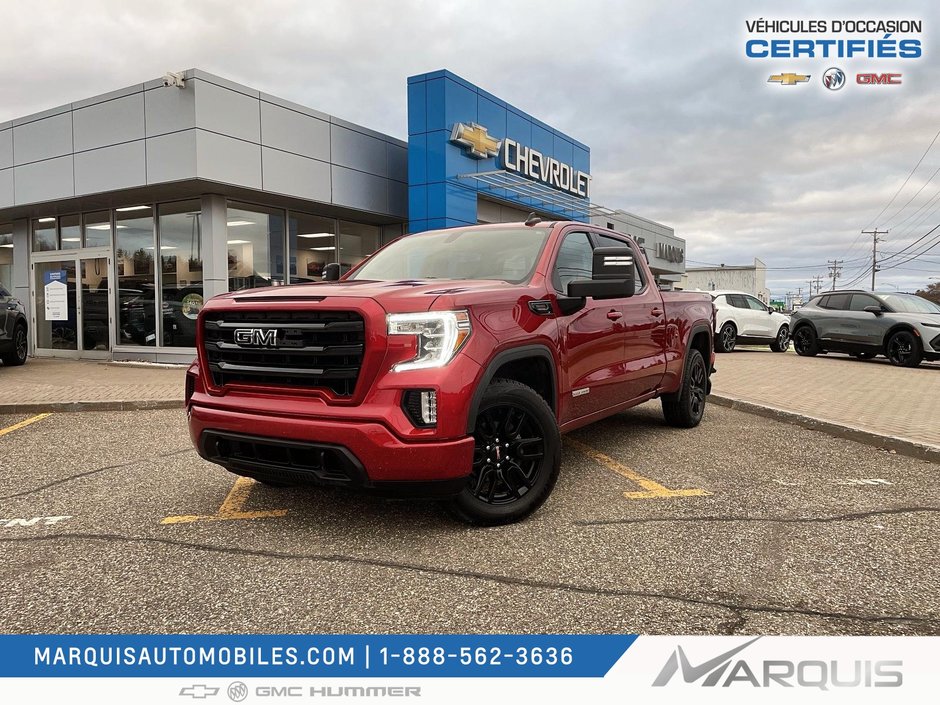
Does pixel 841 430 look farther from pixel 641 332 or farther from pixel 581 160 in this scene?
pixel 581 160

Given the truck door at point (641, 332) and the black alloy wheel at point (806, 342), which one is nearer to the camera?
the truck door at point (641, 332)

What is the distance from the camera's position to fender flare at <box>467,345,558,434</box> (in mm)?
3459

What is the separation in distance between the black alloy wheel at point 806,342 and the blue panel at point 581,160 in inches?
339

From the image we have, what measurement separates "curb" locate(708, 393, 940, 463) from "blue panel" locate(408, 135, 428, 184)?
30.3 feet

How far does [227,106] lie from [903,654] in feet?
40.5

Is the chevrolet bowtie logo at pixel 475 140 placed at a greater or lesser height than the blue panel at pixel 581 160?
lesser

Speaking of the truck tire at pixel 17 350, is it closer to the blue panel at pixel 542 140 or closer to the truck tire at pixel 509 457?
the truck tire at pixel 509 457

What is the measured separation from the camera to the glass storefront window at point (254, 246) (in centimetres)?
1335

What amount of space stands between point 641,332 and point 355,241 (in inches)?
470

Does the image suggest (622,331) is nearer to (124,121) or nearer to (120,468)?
(120,468)

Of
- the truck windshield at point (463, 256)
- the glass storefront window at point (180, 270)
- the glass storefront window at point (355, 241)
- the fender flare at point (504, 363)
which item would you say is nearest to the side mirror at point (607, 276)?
the truck windshield at point (463, 256)

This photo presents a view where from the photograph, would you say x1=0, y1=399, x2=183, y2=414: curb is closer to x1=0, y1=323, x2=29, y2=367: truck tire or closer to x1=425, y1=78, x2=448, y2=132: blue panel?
x1=0, y1=323, x2=29, y2=367: truck tire

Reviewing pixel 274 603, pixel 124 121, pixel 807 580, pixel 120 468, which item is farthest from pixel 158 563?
pixel 124 121

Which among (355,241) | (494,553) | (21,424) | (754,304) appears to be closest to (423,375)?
(494,553)
